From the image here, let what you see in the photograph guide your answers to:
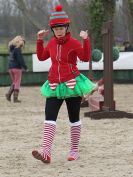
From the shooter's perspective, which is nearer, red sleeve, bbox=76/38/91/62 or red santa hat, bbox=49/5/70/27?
red sleeve, bbox=76/38/91/62

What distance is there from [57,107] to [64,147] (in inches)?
46.4

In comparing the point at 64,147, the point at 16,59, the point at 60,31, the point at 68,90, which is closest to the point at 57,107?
the point at 68,90

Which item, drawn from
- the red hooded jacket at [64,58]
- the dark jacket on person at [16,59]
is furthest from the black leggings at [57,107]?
the dark jacket on person at [16,59]

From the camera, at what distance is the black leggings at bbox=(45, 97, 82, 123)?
650cm

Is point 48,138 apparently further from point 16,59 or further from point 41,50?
point 16,59

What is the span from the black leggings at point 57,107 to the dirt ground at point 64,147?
19.5 inches

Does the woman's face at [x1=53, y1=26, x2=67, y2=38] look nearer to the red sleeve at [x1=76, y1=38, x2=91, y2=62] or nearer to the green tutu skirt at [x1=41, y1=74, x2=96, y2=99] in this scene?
the red sleeve at [x1=76, y1=38, x2=91, y2=62]

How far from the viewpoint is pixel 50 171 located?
240 inches

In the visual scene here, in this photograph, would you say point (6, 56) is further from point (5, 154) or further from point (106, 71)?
point (5, 154)

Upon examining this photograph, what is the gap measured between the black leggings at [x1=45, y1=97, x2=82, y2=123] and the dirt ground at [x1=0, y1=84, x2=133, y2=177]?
19.5 inches

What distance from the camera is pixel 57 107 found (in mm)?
6551

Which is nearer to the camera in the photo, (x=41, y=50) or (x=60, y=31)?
(x=60, y=31)

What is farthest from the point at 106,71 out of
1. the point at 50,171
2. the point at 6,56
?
the point at 6,56

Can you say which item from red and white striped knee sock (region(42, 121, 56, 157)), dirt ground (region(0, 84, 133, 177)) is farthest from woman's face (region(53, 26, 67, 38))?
dirt ground (region(0, 84, 133, 177))
